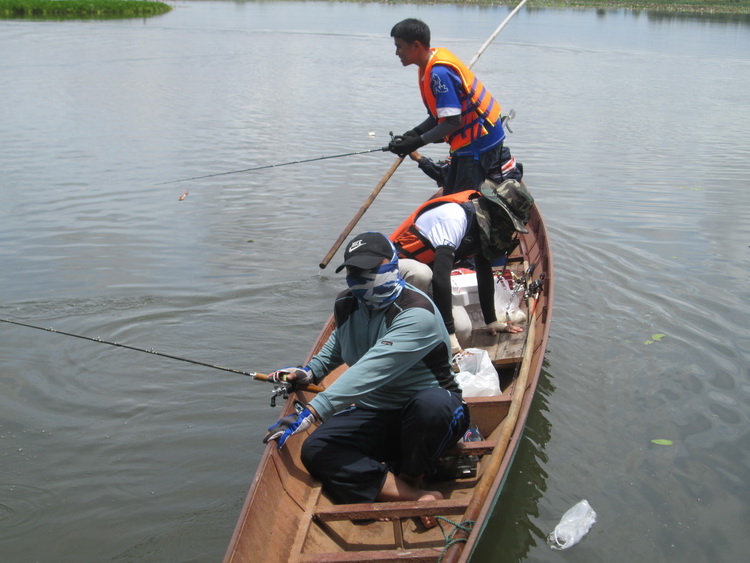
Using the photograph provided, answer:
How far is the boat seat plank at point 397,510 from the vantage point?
3664 millimetres

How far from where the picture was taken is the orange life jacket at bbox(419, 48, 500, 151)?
20.4ft

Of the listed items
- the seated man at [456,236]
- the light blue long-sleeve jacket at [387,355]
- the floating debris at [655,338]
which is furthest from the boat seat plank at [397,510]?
the floating debris at [655,338]

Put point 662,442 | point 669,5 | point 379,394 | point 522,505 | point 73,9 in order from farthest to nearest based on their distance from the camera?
point 669,5 < point 73,9 < point 662,442 < point 522,505 < point 379,394

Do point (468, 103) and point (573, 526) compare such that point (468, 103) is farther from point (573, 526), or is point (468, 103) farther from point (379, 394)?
point (573, 526)

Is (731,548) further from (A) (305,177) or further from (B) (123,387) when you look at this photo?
(A) (305,177)

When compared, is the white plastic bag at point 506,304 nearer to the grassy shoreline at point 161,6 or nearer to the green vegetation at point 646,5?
the grassy shoreline at point 161,6

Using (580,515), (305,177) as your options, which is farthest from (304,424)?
(305,177)

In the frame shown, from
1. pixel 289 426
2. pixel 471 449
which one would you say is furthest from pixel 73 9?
pixel 471 449

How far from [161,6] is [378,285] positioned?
48006mm

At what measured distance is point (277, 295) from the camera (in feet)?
25.6

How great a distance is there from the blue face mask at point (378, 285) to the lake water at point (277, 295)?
1.70 m

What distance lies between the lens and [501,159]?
6.60 meters

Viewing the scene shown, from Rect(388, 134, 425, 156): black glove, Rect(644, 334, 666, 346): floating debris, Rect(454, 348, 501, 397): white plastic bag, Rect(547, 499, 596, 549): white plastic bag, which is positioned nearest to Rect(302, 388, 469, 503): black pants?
Rect(454, 348, 501, 397): white plastic bag

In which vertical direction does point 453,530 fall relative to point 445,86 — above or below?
below
